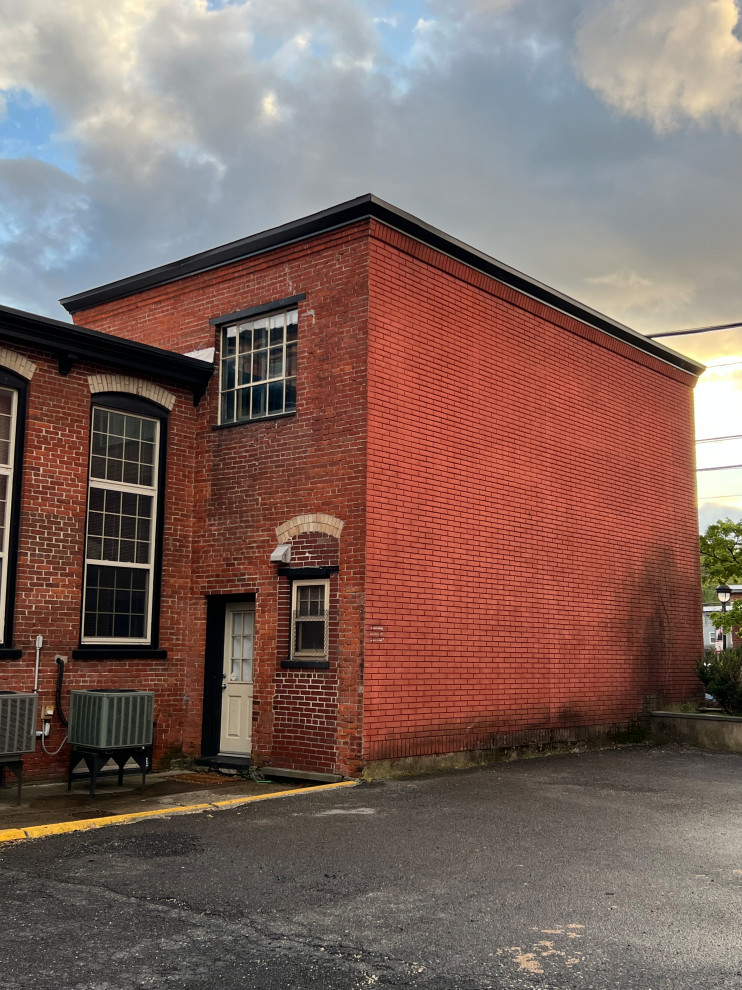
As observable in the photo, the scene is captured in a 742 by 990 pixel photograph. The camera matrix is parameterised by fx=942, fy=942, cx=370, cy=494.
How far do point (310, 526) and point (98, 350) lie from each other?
3.53m

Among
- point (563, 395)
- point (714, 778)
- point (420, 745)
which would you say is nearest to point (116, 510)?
point (420, 745)

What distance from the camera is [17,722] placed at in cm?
973

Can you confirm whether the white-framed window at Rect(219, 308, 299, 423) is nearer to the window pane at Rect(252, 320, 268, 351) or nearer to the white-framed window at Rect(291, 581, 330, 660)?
the window pane at Rect(252, 320, 268, 351)

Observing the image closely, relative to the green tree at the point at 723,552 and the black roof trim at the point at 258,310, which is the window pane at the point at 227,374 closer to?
the black roof trim at the point at 258,310

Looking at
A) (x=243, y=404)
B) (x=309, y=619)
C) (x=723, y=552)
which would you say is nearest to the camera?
(x=309, y=619)

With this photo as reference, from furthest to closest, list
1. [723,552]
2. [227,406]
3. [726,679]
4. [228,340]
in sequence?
[723,552], [726,679], [228,340], [227,406]

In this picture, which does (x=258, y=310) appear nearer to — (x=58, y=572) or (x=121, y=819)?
(x=58, y=572)

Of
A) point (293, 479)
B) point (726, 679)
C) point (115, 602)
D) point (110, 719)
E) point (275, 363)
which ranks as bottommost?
point (110, 719)

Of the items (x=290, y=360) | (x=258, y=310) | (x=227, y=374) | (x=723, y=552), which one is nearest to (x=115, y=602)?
(x=227, y=374)

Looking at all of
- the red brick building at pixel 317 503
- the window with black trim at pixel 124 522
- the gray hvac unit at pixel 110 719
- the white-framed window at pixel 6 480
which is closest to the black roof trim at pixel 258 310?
the red brick building at pixel 317 503

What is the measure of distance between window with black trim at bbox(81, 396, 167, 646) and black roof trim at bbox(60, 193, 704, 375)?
2.53m

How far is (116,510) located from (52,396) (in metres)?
1.70

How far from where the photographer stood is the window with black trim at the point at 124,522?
476 inches

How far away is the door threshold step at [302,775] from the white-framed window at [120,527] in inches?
97.2
